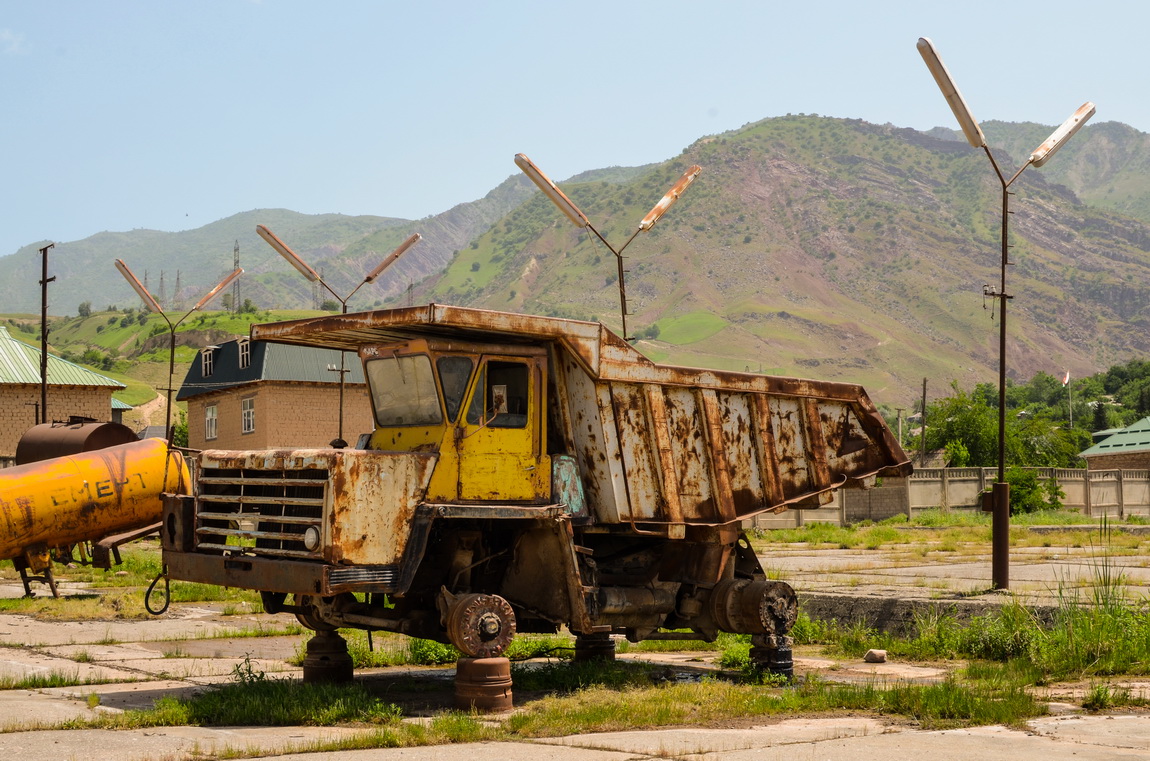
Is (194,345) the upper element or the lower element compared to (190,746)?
upper

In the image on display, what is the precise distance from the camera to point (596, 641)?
11820 mm

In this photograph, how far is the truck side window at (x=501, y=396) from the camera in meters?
9.78

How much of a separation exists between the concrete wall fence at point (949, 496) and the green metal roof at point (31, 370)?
2820 centimetres

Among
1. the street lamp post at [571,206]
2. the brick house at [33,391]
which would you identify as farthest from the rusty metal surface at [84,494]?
the brick house at [33,391]

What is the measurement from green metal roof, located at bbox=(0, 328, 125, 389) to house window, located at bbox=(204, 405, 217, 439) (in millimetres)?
8212

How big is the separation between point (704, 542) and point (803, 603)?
173 inches

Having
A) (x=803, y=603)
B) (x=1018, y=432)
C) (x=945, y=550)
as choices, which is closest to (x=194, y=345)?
(x=1018, y=432)

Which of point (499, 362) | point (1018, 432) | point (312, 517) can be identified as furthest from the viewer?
point (1018, 432)

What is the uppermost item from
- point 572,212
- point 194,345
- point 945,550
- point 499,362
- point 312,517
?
point 194,345

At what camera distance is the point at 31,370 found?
48188 millimetres

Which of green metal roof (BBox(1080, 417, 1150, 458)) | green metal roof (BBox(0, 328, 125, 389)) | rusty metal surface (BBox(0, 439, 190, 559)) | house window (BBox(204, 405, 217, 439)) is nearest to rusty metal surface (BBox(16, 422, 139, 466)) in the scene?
rusty metal surface (BBox(0, 439, 190, 559))

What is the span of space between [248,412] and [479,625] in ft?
156

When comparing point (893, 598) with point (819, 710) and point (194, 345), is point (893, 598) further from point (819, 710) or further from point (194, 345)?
point (194, 345)

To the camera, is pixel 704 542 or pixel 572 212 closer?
pixel 704 542
